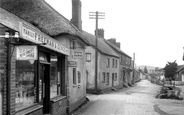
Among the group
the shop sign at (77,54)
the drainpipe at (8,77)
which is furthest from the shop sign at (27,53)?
the shop sign at (77,54)

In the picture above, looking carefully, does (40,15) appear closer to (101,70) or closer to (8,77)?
(8,77)

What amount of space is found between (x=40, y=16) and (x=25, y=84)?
7.75m

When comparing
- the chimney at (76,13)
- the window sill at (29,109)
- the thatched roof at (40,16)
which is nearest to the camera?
the window sill at (29,109)

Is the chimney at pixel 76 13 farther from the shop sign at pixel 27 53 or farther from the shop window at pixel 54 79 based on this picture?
the shop sign at pixel 27 53

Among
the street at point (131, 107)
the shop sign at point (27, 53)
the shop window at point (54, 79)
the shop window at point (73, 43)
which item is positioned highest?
the shop window at point (73, 43)

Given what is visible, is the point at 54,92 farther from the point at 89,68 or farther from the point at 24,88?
the point at 89,68

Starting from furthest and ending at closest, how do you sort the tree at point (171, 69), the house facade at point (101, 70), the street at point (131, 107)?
1. the tree at point (171, 69)
2. the house facade at point (101, 70)
3. the street at point (131, 107)

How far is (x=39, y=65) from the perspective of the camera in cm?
962

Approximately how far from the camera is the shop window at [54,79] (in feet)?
37.7

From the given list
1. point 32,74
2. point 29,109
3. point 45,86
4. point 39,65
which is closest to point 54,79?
point 45,86

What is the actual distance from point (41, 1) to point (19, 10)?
1775 millimetres

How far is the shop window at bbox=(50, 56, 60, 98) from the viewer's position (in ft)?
37.7

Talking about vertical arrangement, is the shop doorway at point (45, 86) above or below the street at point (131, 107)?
above

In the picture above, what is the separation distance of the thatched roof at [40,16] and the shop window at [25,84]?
5279 mm
